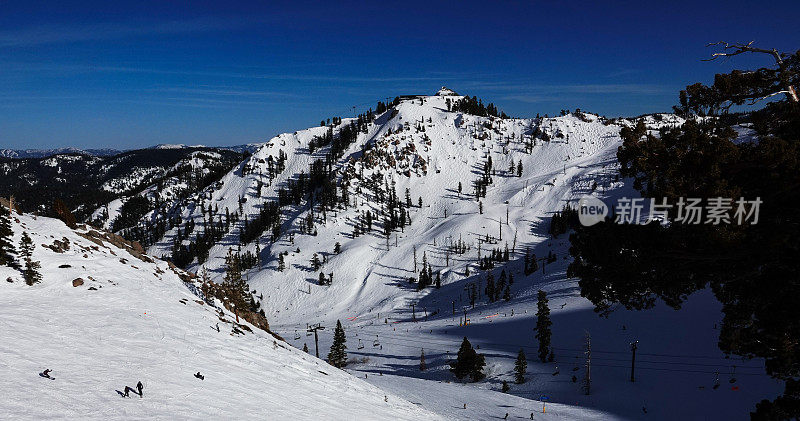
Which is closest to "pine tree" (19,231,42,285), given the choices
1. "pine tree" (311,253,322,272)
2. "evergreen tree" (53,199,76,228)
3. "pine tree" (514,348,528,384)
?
"evergreen tree" (53,199,76,228)

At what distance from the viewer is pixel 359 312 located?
135 m

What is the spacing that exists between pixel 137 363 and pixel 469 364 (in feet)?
195

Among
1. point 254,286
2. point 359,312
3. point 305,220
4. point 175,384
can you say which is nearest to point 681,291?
point 175,384

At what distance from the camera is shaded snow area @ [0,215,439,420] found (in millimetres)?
9844

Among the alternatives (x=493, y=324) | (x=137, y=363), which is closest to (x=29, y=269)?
(x=137, y=363)

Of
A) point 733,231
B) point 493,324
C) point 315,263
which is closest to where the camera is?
point 733,231

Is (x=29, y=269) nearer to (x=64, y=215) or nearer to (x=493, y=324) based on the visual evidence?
(x=64, y=215)

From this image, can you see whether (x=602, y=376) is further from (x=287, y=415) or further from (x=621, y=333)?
(x=287, y=415)

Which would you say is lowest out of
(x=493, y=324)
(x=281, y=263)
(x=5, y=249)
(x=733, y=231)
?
(x=281, y=263)

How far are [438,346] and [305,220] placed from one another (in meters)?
134

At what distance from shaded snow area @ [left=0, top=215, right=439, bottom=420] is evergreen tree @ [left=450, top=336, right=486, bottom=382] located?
47876 millimetres

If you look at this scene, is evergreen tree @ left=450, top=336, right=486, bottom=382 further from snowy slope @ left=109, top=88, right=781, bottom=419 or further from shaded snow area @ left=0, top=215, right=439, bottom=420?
shaded snow area @ left=0, top=215, right=439, bottom=420

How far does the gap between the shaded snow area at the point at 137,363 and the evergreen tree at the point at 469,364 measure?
157 ft

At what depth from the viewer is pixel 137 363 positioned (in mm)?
13359
